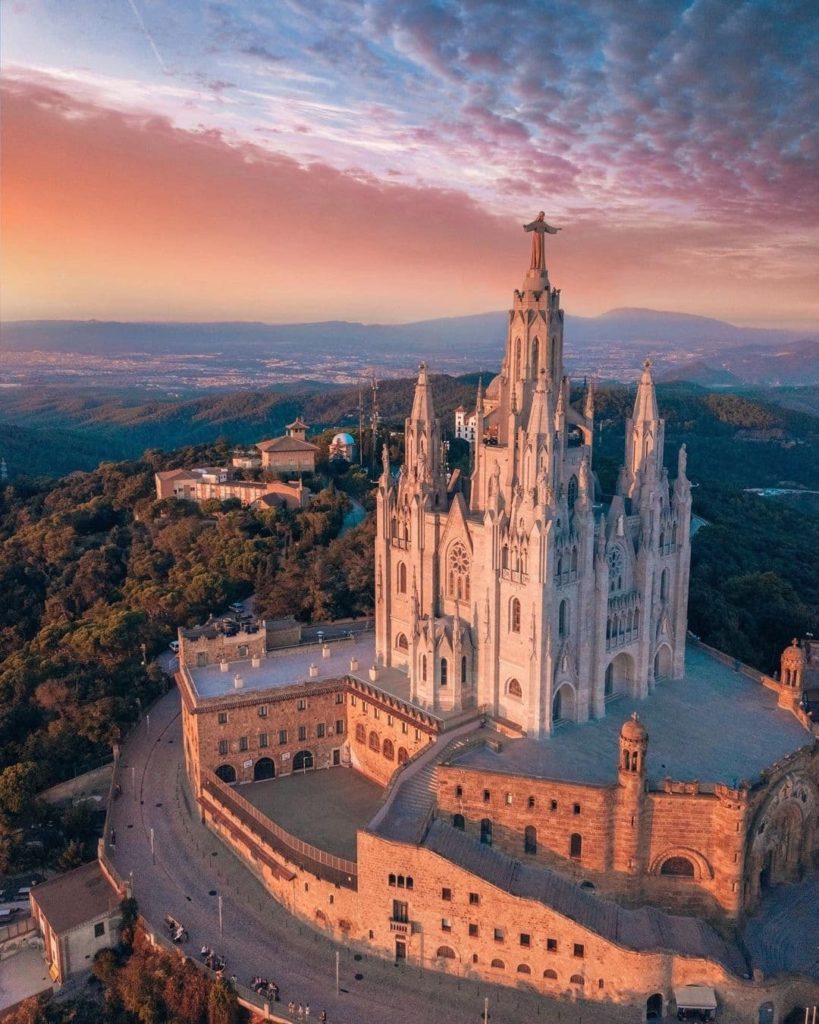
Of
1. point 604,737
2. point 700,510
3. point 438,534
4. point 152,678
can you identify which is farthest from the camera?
point 700,510

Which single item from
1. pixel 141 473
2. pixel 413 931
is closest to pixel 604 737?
pixel 413 931

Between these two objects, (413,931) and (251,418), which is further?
(251,418)

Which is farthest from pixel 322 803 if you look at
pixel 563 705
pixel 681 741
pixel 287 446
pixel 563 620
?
pixel 287 446

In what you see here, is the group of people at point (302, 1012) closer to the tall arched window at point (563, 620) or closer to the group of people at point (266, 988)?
the group of people at point (266, 988)

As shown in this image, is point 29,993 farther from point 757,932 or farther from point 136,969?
point 757,932

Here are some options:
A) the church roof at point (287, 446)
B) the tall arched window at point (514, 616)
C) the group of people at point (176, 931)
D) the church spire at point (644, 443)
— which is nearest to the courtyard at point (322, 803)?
the group of people at point (176, 931)

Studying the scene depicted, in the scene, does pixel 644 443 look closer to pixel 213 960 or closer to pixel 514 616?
pixel 514 616

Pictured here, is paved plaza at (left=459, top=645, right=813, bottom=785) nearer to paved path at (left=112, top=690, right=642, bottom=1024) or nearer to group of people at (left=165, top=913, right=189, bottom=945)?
paved path at (left=112, top=690, right=642, bottom=1024)
